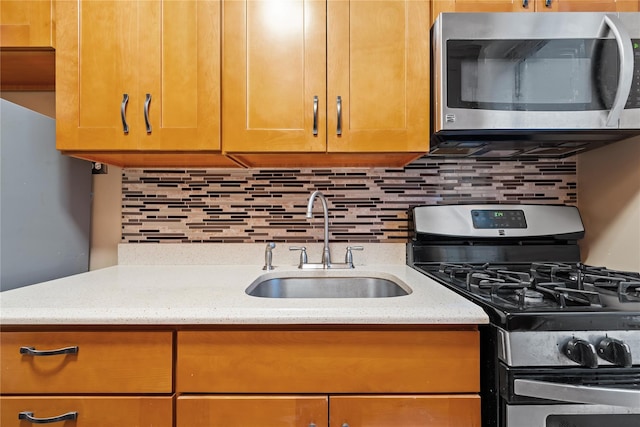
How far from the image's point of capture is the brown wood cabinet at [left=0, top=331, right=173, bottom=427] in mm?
803

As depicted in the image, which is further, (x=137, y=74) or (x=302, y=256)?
(x=302, y=256)

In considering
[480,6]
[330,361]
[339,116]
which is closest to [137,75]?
[339,116]

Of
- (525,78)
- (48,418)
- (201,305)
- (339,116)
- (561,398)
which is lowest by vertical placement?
(48,418)

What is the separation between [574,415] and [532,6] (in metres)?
1.22

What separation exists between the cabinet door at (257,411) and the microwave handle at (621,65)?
1.18 meters

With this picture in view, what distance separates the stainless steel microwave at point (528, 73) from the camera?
3.49 feet

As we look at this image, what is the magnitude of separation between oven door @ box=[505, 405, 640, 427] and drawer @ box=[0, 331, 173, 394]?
781mm

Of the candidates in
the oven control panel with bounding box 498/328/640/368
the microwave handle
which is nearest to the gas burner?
the oven control panel with bounding box 498/328/640/368

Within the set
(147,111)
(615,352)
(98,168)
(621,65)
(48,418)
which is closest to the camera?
(615,352)

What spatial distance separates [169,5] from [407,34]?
788mm

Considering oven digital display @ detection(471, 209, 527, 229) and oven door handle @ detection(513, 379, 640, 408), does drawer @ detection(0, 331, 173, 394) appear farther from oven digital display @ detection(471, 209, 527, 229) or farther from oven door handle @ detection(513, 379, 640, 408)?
oven digital display @ detection(471, 209, 527, 229)

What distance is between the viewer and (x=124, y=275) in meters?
1.24

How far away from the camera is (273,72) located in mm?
1128

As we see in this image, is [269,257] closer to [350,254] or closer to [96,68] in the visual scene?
[350,254]
